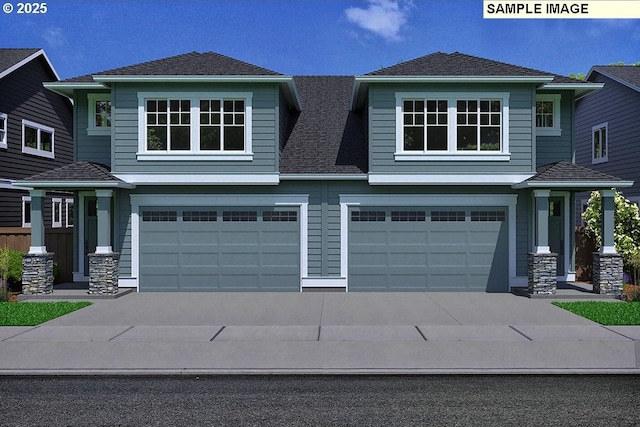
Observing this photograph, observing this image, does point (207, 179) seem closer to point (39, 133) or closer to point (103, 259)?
point (103, 259)

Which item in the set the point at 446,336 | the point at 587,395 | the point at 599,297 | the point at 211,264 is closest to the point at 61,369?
the point at 446,336

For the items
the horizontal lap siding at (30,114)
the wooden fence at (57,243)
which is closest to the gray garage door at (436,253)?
the wooden fence at (57,243)

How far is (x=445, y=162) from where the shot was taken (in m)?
16.6

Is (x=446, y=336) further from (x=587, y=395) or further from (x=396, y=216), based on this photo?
(x=396, y=216)

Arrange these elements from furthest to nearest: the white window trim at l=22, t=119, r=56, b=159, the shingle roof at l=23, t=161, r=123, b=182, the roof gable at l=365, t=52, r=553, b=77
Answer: the white window trim at l=22, t=119, r=56, b=159 → the roof gable at l=365, t=52, r=553, b=77 → the shingle roof at l=23, t=161, r=123, b=182

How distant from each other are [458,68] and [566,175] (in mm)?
4686

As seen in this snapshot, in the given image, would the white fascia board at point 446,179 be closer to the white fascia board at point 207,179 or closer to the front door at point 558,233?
the front door at point 558,233

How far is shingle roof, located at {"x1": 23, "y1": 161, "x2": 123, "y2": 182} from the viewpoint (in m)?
16.0

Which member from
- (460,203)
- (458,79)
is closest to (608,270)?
(460,203)

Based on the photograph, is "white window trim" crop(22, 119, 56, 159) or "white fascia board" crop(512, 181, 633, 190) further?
"white window trim" crop(22, 119, 56, 159)

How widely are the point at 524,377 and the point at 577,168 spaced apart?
421 inches

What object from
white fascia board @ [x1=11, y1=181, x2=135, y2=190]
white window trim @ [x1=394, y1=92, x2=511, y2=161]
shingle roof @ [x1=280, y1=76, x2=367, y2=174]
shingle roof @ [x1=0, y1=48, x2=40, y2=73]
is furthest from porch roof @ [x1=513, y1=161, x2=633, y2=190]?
shingle roof @ [x1=0, y1=48, x2=40, y2=73]

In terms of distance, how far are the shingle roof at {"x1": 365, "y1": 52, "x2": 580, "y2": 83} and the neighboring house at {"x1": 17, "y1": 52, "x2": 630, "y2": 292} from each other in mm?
87

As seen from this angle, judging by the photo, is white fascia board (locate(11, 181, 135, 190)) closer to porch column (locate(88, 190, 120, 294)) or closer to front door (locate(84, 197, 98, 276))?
porch column (locate(88, 190, 120, 294))
